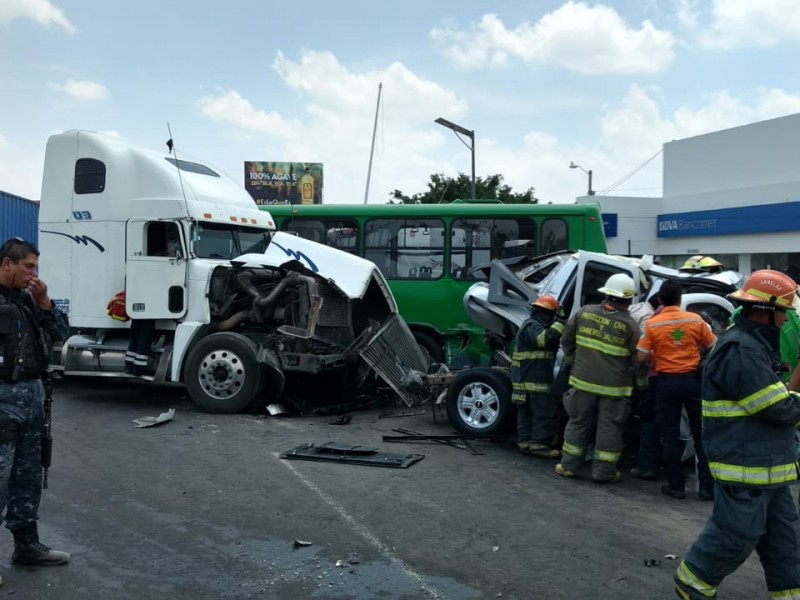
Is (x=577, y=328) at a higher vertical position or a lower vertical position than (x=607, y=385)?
higher

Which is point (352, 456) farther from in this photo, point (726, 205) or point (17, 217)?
point (726, 205)

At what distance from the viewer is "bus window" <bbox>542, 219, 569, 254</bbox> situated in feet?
36.6

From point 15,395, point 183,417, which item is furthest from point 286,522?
point 183,417

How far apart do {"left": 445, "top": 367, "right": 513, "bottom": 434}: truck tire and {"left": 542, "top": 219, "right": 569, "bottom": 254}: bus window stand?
4.19 meters

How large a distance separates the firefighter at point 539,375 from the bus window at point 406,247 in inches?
177

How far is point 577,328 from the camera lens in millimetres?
6387

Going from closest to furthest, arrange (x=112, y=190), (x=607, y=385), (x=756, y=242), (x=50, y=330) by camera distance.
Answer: (x=50, y=330)
(x=607, y=385)
(x=112, y=190)
(x=756, y=242)

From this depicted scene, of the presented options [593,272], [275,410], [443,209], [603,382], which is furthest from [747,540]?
[443,209]

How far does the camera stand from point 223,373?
871 cm

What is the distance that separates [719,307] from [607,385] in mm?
1817

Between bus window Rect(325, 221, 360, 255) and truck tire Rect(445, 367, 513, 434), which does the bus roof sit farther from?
truck tire Rect(445, 367, 513, 434)

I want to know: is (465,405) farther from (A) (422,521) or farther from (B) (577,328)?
(A) (422,521)

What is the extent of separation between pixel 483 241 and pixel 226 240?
162 inches

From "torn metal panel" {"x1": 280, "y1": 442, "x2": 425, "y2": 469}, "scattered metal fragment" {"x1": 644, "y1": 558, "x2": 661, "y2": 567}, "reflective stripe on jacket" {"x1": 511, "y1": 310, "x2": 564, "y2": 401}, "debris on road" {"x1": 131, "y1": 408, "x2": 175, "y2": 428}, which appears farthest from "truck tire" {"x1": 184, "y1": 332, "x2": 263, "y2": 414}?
"scattered metal fragment" {"x1": 644, "y1": 558, "x2": 661, "y2": 567}
